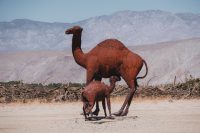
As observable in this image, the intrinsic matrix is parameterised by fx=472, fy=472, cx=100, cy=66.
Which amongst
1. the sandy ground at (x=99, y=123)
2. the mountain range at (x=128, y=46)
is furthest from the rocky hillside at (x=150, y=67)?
the sandy ground at (x=99, y=123)

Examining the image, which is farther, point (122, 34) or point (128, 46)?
point (122, 34)

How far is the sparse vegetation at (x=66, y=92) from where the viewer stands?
2538 cm

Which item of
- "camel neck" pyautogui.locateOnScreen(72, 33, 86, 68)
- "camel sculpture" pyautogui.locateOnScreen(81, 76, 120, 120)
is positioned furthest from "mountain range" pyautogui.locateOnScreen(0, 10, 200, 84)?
"camel sculpture" pyautogui.locateOnScreen(81, 76, 120, 120)

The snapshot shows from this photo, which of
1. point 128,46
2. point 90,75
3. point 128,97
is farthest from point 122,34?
point 90,75

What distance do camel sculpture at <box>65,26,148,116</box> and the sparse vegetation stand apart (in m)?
8.40

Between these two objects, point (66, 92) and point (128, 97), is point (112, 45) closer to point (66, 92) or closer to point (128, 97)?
point (128, 97)

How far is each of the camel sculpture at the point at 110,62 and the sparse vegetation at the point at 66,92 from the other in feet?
27.6

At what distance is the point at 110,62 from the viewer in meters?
17.0

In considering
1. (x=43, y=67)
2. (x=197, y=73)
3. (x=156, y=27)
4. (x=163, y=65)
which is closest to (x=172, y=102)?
(x=197, y=73)

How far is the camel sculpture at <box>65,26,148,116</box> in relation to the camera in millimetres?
16938

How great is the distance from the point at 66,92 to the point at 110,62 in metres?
8.88

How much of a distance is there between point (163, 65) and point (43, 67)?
72.0ft

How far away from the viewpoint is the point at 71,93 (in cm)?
2564

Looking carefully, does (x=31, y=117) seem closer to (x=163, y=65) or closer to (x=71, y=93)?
(x=71, y=93)
